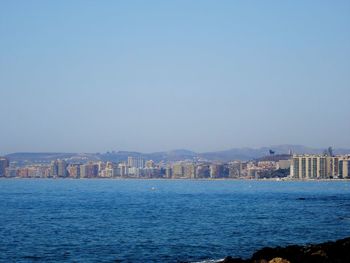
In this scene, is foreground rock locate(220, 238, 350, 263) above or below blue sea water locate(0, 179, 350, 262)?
above

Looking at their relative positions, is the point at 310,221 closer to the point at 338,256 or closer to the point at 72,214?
the point at 72,214

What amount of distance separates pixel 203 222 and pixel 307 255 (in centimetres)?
2457

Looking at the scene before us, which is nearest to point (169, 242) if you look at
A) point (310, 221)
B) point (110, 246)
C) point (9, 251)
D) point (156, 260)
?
point (110, 246)

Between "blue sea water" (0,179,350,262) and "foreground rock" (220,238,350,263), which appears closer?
"foreground rock" (220,238,350,263)

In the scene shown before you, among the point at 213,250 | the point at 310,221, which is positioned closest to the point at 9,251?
the point at 213,250

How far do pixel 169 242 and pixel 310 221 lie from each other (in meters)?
16.9

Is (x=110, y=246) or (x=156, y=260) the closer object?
(x=156, y=260)

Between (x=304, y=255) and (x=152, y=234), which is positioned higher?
(x=304, y=255)

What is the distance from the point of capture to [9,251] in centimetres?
2894

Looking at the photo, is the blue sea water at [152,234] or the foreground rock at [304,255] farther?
the blue sea water at [152,234]

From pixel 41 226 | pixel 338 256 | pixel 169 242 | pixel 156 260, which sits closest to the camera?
pixel 338 256

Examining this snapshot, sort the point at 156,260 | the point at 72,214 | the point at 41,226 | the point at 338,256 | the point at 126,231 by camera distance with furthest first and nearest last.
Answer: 1. the point at 72,214
2. the point at 41,226
3. the point at 126,231
4. the point at 156,260
5. the point at 338,256

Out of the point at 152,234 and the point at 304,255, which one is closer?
the point at 304,255

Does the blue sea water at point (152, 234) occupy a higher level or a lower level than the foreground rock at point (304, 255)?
lower
